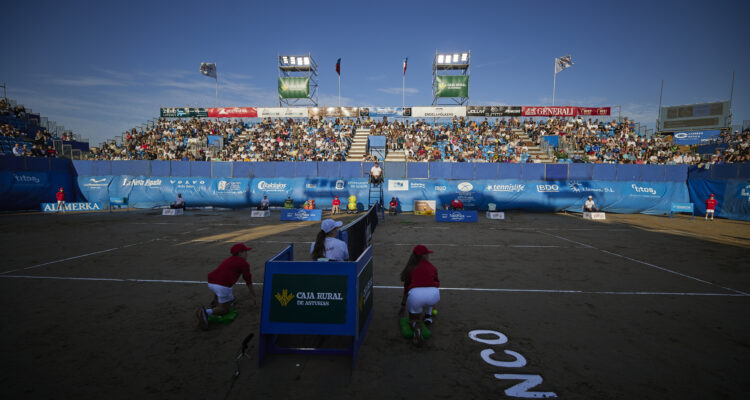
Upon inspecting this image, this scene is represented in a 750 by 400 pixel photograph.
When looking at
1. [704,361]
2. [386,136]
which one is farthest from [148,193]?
[704,361]

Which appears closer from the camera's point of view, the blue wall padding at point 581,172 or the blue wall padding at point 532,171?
the blue wall padding at point 581,172

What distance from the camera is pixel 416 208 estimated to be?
22672 millimetres

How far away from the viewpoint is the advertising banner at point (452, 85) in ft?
132

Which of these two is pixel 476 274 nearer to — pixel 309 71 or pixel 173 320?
pixel 173 320

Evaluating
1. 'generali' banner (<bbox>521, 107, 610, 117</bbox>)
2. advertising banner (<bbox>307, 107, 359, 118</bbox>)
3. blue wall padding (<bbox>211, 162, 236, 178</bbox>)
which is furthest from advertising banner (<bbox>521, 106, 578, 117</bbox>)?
blue wall padding (<bbox>211, 162, 236, 178</bbox>)

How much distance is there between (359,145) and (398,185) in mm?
13020

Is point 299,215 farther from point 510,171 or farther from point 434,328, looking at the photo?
point 510,171

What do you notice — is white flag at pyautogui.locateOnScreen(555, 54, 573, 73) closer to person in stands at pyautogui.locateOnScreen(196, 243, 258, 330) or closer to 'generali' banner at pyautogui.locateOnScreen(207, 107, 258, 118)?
'generali' banner at pyautogui.locateOnScreen(207, 107, 258, 118)

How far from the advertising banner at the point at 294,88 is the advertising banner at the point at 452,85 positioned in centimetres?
1717

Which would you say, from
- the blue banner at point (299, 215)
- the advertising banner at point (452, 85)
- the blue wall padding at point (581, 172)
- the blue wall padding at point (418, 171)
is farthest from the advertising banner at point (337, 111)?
the blue wall padding at point (581, 172)

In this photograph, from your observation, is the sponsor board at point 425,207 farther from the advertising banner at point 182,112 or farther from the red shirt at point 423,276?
the advertising banner at point 182,112

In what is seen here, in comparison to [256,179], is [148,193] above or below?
below

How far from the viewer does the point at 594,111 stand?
3819 cm

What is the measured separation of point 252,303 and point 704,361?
25.0ft
